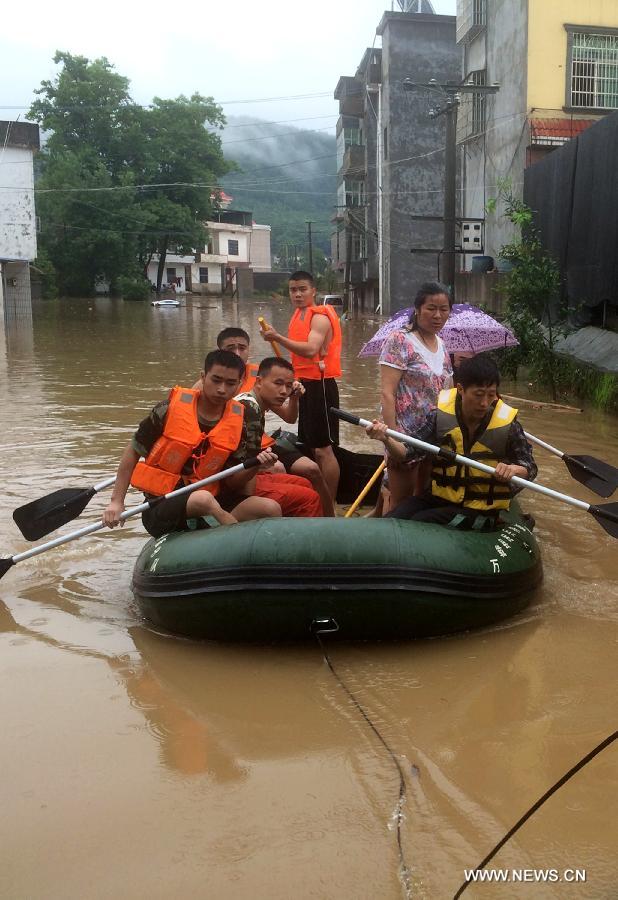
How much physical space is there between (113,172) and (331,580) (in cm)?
5497

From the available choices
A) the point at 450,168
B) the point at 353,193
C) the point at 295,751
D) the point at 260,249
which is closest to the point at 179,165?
the point at 353,193

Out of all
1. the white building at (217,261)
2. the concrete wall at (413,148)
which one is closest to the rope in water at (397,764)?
the concrete wall at (413,148)

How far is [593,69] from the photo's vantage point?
17406 mm

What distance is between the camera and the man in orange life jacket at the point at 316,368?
5812 mm

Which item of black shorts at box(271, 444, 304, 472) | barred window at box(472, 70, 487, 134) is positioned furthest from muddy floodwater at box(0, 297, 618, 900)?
barred window at box(472, 70, 487, 134)

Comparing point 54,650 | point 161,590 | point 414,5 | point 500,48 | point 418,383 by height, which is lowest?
point 54,650

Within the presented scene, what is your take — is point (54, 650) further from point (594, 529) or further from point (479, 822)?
point (594, 529)

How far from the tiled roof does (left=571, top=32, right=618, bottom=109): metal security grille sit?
46 centimetres

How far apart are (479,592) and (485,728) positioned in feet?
2.74

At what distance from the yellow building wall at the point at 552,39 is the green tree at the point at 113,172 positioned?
36.5 metres

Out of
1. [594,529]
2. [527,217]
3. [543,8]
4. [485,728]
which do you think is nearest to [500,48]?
[543,8]

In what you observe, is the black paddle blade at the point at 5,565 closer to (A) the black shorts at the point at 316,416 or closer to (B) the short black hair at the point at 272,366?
(B) the short black hair at the point at 272,366

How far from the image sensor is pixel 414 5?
34062 millimetres

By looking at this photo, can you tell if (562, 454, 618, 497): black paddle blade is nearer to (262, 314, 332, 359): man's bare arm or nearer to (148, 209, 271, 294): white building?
(262, 314, 332, 359): man's bare arm
